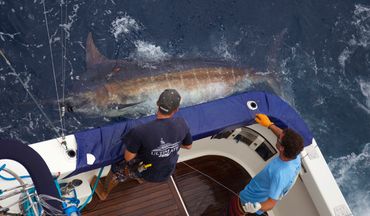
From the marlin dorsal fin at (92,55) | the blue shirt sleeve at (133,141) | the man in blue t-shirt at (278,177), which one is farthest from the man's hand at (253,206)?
the marlin dorsal fin at (92,55)

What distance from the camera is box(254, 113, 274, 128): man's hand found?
356 centimetres

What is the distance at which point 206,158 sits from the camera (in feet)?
14.0

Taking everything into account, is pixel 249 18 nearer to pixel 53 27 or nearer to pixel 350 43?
pixel 350 43

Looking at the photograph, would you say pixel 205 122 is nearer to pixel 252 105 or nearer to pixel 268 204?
pixel 252 105

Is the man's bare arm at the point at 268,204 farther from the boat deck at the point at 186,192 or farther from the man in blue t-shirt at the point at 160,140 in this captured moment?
the boat deck at the point at 186,192

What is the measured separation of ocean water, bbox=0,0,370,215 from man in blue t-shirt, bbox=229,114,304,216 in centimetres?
286

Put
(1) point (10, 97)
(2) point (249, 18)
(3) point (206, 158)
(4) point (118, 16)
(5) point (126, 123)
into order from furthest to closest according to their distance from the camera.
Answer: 1. (2) point (249, 18)
2. (4) point (118, 16)
3. (1) point (10, 97)
4. (3) point (206, 158)
5. (5) point (126, 123)

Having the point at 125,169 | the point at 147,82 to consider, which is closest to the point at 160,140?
the point at 125,169

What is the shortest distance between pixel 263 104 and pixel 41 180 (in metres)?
2.12

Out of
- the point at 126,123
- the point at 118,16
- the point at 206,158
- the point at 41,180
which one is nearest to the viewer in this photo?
the point at 41,180

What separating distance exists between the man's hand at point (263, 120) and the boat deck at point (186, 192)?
2.86ft

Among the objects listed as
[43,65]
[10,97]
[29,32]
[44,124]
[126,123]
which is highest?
[29,32]

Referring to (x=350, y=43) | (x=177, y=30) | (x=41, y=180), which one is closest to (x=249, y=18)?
(x=177, y=30)

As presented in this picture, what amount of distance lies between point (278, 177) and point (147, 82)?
11.2 feet
